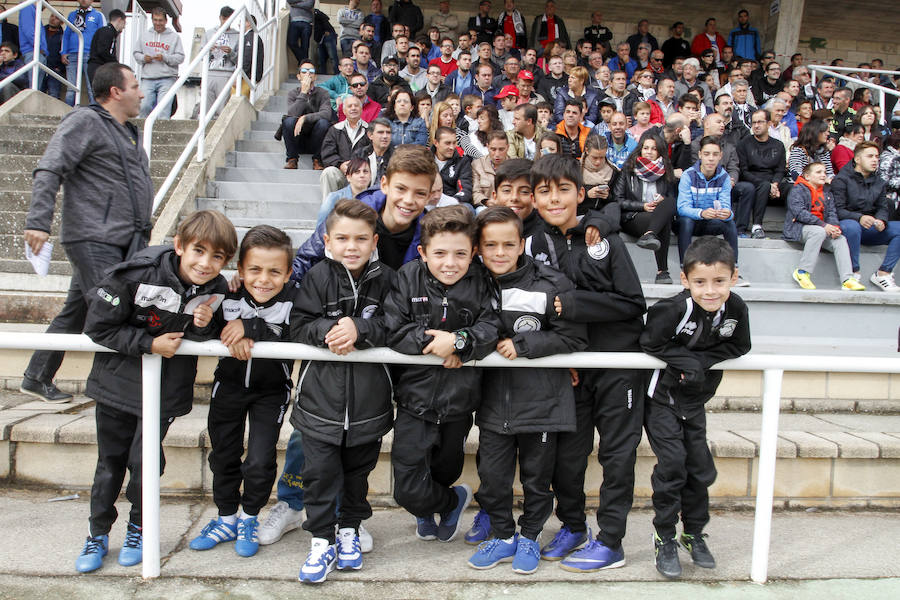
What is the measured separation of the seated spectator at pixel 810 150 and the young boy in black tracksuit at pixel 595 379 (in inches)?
220

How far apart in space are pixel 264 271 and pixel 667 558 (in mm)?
2016

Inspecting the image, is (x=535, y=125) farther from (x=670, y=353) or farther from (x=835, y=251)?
(x=670, y=353)

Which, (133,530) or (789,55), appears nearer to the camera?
(133,530)

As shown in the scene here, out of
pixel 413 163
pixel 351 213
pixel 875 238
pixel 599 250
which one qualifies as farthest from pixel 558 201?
pixel 875 238

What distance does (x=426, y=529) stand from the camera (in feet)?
9.67

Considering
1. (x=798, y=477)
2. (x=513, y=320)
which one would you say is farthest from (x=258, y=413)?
(x=798, y=477)

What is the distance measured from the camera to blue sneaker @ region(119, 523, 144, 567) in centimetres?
257

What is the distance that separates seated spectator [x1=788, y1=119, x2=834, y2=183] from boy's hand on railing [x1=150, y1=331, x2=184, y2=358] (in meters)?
6.97

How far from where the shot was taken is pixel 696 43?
40.3 feet

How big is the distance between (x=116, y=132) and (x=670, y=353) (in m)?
3.08

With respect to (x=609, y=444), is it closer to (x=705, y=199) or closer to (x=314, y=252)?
(x=314, y=252)

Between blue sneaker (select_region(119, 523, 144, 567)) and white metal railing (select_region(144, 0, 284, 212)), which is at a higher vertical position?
white metal railing (select_region(144, 0, 284, 212))

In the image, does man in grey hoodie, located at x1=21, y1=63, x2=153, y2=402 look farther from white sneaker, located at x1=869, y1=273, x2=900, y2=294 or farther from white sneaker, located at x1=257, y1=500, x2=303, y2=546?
white sneaker, located at x1=869, y1=273, x2=900, y2=294

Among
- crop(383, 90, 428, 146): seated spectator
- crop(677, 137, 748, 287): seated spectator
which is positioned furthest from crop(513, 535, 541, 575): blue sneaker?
crop(383, 90, 428, 146): seated spectator
